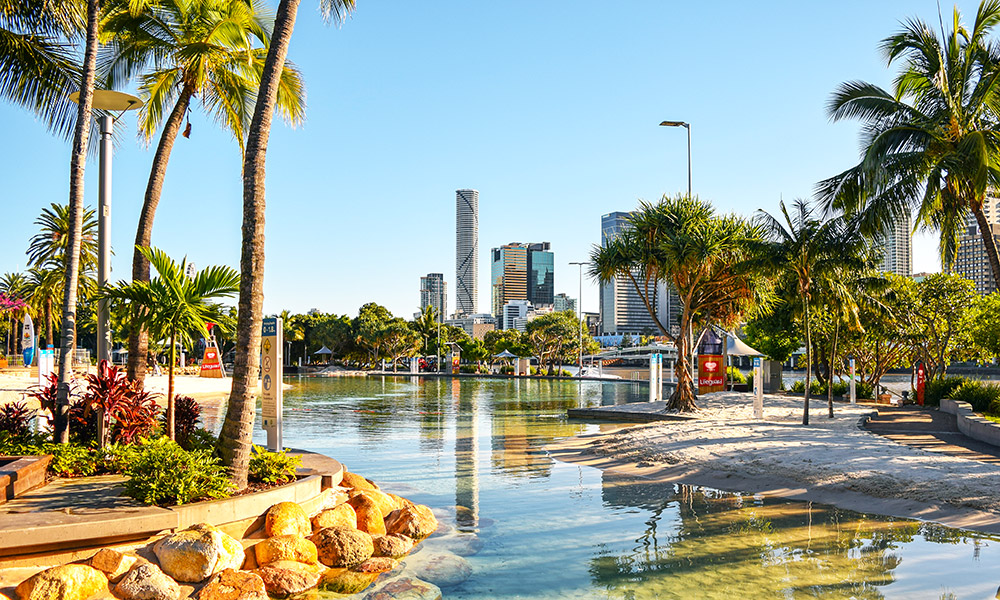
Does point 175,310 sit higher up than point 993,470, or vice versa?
point 175,310

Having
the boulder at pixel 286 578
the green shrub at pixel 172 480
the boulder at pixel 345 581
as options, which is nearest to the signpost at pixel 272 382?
the green shrub at pixel 172 480

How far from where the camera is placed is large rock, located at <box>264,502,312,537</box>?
7.66 m

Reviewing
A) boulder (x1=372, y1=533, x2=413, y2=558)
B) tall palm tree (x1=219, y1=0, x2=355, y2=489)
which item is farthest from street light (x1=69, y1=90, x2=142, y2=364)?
boulder (x1=372, y1=533, x2=413, y2=558)

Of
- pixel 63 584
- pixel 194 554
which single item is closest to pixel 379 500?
pixel 194 554

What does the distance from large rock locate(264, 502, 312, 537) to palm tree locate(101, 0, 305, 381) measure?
180 inches

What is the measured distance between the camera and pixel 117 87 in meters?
13.6

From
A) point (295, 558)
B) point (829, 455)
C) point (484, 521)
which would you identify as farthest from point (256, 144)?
point (829, 455)

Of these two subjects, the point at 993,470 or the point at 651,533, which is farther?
the point at 993,470

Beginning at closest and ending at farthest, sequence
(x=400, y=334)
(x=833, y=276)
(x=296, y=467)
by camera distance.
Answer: (x=296, y=467)
(x=833, y=276)
(x=400, y=334)

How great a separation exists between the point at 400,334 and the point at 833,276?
213ft

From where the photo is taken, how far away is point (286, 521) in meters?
7.77

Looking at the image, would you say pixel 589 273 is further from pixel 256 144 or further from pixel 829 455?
pixel 256 144

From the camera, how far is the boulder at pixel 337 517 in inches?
332

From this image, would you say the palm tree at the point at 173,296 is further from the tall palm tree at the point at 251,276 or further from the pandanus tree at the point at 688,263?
the pandanus tree at the point at 688,263
